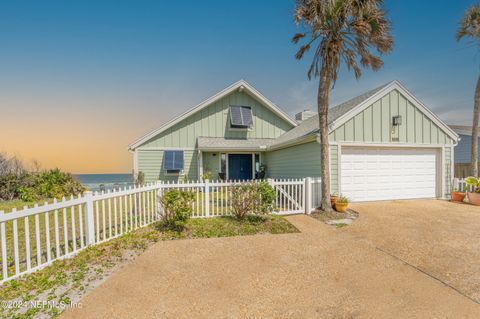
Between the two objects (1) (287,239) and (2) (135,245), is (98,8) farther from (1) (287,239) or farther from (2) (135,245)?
(1) (287,239)

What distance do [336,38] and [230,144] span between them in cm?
764

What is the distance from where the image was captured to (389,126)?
950cm

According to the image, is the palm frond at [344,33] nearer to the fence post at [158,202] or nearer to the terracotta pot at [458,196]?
the fence post at [158,202]

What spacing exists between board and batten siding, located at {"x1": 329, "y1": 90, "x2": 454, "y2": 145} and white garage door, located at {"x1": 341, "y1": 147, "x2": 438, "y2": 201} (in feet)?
1.53

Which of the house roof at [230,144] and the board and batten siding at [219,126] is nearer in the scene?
the house roof at [230,144]

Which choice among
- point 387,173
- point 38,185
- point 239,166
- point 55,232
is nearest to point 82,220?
point 55,232

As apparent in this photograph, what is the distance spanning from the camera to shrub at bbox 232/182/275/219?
6.45m

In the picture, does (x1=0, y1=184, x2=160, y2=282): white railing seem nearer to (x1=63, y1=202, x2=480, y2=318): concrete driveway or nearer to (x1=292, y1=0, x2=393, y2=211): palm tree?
(x1=63, y1=202, x2=480, y2=318): concrete driveway

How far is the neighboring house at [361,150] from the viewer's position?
9.16 m

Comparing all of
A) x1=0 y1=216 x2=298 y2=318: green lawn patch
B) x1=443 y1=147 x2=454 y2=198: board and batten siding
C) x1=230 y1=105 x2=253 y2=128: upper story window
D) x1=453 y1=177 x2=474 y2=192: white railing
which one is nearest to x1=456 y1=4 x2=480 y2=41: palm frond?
x1=443 y1=147 x2=454 y2=198: board and batten siding

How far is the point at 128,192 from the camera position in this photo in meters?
5.57

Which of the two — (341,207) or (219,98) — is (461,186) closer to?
(341,207)

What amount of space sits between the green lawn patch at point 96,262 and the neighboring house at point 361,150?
4.23 m

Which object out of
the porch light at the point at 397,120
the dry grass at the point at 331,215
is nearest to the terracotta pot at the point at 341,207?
the dry grass at the point at 331,215
